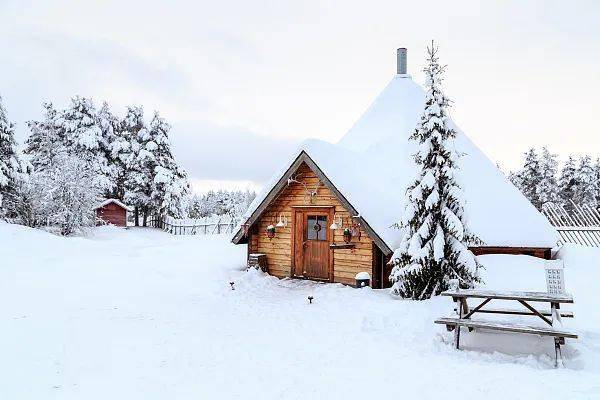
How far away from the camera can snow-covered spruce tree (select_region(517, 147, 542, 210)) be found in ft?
155

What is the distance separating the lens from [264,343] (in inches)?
303

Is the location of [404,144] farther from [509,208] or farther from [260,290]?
[260,290]

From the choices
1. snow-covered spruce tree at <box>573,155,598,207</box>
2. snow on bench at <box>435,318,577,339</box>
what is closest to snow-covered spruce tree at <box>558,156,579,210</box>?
snow-covered spruce tree at <box>573,155,598,207</box>

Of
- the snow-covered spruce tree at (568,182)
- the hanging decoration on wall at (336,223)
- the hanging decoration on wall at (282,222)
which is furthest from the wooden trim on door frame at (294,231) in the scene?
the snow-covered spruce tree at (568,182)

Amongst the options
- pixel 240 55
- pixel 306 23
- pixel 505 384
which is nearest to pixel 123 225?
pixel 240 55

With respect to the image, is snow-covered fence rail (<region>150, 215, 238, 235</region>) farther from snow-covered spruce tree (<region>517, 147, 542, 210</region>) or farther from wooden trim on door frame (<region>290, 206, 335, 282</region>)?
snow-covered spruce tree (<region>517, 147, 542, 210</region>)

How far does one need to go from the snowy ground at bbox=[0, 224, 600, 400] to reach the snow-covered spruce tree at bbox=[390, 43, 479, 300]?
26.2 inches

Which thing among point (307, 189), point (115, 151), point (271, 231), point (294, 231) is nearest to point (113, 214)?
point (115, 151)

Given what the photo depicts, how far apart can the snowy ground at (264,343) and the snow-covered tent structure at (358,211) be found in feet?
3.02

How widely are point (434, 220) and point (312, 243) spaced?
487 cm

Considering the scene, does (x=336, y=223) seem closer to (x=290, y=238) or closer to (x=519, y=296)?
(x=290, y=238)

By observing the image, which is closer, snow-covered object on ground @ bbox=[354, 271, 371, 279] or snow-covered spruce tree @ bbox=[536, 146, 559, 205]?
snow-covered object on ground @ bbox=[354, 271, 371, 279]

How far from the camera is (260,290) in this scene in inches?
503

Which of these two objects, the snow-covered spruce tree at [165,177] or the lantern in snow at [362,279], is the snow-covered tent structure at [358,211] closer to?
the lantern in snow at [362,279]
